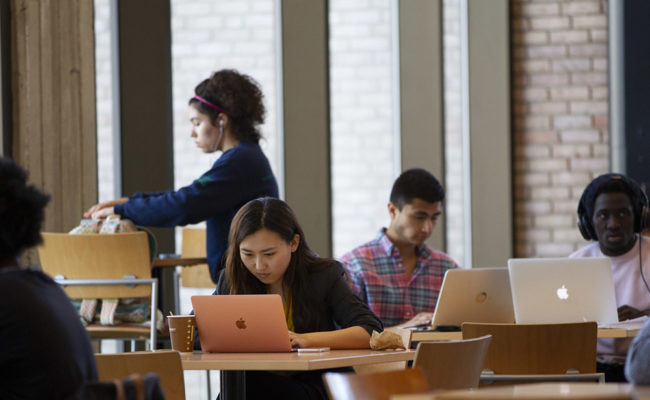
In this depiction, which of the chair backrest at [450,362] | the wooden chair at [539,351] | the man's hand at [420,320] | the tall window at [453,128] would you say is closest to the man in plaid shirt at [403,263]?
the man's hand at [420,320]

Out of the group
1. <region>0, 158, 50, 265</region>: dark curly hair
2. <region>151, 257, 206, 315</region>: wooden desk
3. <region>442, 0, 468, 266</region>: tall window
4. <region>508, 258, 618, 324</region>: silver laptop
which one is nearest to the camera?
<region>0, 158, 50, 265</region>: dark curly hair

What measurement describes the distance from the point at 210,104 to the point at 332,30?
6.36 feet

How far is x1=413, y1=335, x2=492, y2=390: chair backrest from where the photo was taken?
87.7 inches

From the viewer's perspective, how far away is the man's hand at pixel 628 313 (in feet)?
11.4

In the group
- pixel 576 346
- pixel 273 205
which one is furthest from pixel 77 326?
pixel 576 346

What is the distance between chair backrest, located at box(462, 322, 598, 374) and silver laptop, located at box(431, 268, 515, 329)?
52 cm

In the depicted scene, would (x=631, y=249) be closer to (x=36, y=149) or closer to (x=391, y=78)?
(x=391, y=78)

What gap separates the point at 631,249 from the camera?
373 centimetres

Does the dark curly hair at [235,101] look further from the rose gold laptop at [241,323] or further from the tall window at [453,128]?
the tall window at [453,128]

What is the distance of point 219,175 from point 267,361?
63.5 inches

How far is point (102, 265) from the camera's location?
391 centimetres

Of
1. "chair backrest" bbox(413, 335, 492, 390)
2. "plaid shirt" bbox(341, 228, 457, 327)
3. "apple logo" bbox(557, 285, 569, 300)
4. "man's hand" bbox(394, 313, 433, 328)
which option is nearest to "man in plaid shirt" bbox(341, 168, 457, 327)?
"plaid shirt" bbox(341, 228, 457, 327)

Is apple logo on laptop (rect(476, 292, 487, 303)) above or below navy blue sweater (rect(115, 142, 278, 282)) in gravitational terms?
below

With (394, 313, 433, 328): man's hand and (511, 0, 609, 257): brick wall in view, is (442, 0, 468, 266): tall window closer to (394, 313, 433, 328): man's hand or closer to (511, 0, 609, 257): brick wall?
(511, 0, 609, 257): brick wall
